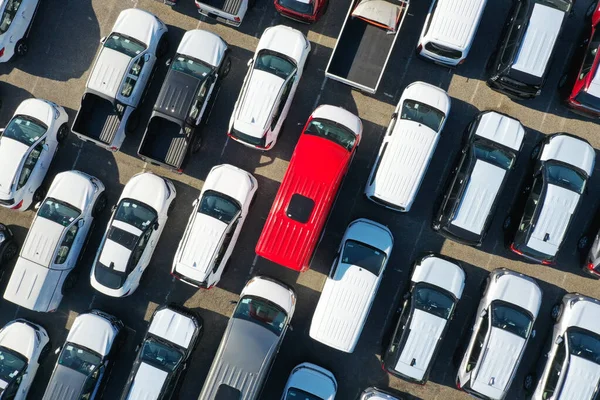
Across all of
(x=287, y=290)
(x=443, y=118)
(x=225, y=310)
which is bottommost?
(x=225, y=310)

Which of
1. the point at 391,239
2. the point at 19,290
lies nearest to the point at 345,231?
the point at 391,239

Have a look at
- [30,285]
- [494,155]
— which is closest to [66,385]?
[30,285]

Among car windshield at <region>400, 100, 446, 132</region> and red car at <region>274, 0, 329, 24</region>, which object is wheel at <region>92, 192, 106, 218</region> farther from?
car windshield at <region>400, 100, 446, 132</region>

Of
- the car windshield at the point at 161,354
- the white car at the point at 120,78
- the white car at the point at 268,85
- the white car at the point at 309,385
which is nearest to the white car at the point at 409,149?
the white car at the point at 268,85

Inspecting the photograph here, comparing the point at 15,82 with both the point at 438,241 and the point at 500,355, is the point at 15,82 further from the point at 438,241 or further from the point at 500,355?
the point at 500,355

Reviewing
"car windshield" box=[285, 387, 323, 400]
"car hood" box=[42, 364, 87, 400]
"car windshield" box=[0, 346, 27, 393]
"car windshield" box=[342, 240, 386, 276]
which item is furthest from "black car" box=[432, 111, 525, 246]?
"car windshield" box=[0, 346, 27, 393]

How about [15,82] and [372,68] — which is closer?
[372,68]

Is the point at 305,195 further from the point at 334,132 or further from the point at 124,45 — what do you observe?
the point at 124,45

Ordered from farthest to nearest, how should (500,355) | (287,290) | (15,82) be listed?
(15,82), (287,290), (500,355)
